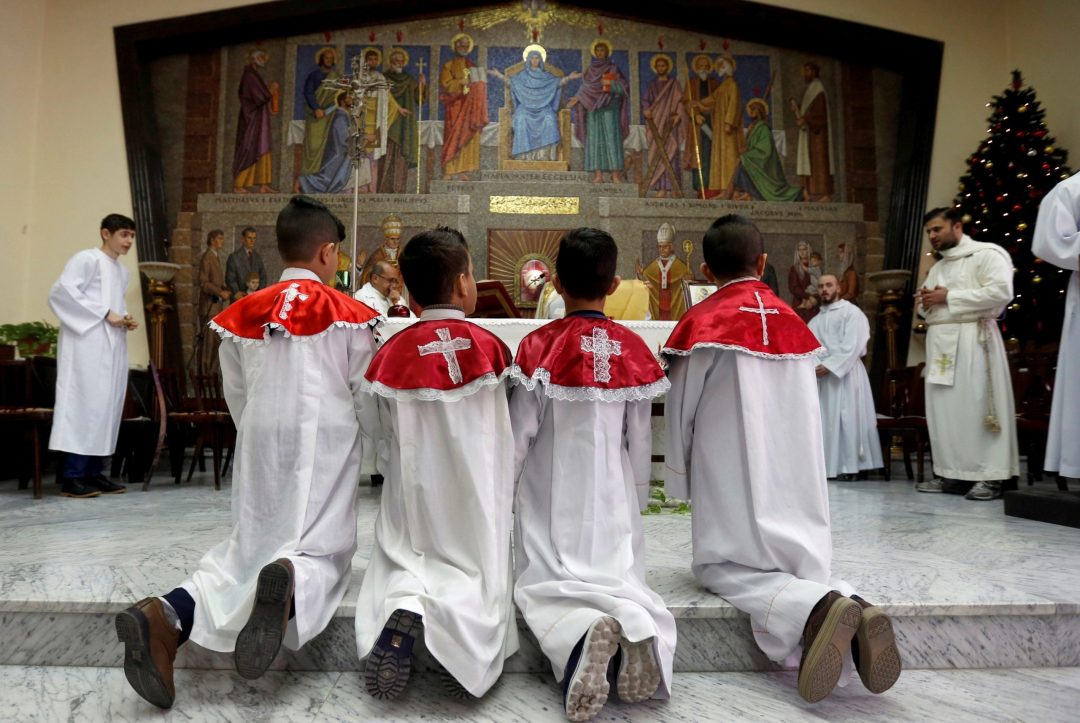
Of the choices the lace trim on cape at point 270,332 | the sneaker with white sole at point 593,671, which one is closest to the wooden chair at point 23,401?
the lace trim on cape at point 270,332

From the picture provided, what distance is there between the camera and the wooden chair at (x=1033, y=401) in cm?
628

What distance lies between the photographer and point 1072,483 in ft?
22.1

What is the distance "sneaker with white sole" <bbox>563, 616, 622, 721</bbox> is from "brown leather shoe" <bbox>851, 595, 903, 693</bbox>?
2.13ft

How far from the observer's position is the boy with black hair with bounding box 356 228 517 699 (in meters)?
2.25

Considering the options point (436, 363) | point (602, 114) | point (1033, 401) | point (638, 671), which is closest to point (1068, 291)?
point (1033, 401)

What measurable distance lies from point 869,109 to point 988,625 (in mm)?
9135

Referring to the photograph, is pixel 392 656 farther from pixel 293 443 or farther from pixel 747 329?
pixel 747 329

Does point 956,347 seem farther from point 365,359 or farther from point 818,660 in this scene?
point 365,359

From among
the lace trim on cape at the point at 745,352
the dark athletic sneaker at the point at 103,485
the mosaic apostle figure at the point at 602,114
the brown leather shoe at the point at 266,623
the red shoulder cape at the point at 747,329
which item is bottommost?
the dark athletic sneaker at the point at 103,485

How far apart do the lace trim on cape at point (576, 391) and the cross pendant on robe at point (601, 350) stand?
49 millimetres

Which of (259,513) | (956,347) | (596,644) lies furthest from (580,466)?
(956,347)

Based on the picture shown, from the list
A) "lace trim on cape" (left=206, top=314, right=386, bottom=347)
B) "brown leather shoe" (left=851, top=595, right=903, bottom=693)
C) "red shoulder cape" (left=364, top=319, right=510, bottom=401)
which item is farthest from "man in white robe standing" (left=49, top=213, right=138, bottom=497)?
"brown leather shoe" (left=851, top=595, right=903, bottom=693)

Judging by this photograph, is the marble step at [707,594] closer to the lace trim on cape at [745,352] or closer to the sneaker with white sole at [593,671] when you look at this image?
the sneaker with white sole at [593,671]

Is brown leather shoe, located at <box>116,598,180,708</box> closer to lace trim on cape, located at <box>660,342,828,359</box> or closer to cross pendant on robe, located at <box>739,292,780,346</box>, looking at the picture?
lace trim on cape, located at <box>660,342,828,359</box>
